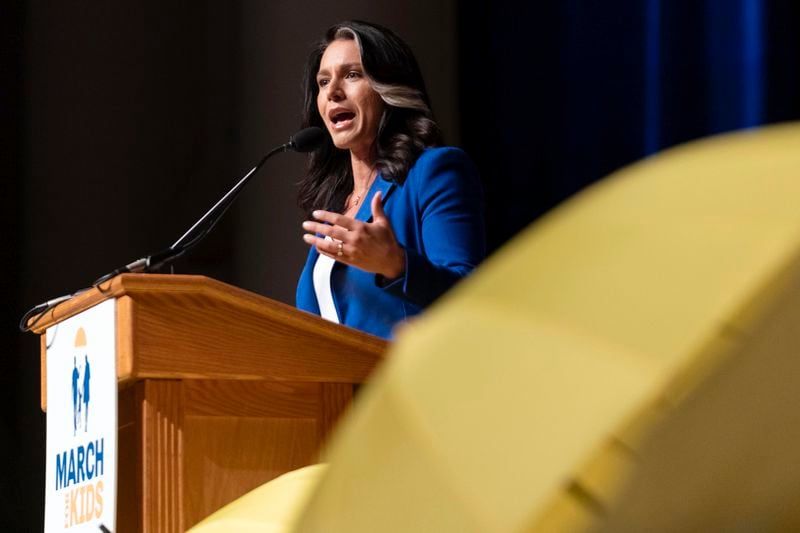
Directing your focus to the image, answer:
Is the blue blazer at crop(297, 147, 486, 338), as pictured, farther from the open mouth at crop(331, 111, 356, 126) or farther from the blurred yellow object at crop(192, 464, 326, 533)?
the blurred yellow object at crop(192, 464, 326, 533)

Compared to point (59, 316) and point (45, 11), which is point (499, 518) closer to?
point (59, 316)

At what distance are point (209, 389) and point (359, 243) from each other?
0.38 m

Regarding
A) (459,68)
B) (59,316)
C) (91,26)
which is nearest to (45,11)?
(91,26)

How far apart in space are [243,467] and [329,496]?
112 centimetres

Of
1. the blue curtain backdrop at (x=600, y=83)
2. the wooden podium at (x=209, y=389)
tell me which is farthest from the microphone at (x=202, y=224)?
the blue curtain backdrop at (x=600, y=83)

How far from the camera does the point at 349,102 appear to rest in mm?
2367

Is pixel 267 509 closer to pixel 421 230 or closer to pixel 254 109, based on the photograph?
pixel 421 230

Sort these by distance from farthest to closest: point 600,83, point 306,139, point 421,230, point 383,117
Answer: point 600,83 < point 383,117 < point 421,230 < point 306,139

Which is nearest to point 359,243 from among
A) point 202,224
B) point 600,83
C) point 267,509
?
point 202,224

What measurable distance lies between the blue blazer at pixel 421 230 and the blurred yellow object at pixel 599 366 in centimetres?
171

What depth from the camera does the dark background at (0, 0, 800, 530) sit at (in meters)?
3.21

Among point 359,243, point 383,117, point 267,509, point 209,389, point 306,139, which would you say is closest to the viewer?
point 267,509

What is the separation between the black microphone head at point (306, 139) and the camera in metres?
2.01

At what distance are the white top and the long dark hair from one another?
203 mm
